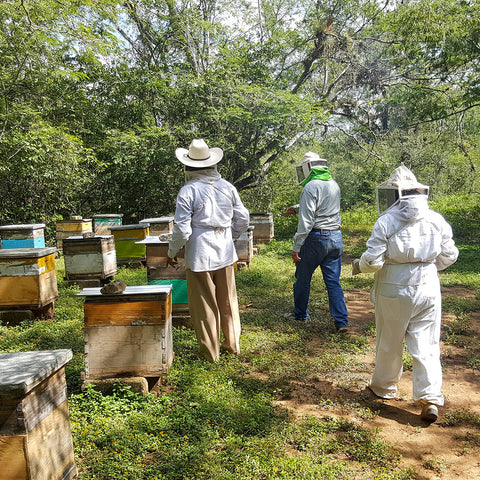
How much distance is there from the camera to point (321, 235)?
452 cm

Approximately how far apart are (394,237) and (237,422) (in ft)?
5.30

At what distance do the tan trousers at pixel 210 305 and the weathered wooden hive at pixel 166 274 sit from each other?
879 millimetres

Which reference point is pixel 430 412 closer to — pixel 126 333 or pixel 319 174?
pixel 126 333

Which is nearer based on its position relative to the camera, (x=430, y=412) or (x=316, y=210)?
(x=430, y=412)

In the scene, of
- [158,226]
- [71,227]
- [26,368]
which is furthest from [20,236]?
[26,368]

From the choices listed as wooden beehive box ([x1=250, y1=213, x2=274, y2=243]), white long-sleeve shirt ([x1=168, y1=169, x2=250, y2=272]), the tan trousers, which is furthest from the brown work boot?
wooden beehive box ([x1=250, y1=213, x2=274, y2=243])

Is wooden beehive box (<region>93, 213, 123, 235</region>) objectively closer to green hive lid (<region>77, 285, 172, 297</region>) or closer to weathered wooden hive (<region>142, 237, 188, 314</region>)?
weathered wooden hive (<region>142, 237, 188, 314</region>)

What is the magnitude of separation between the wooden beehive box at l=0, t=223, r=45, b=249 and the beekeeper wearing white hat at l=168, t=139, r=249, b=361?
463 cm

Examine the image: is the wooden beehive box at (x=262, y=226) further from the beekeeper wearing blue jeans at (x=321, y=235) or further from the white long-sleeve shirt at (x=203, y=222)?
the white long-sleeve shirt at (x=203, y=222)

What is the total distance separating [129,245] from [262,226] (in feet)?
13.5

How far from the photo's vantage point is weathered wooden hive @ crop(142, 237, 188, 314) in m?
4.65

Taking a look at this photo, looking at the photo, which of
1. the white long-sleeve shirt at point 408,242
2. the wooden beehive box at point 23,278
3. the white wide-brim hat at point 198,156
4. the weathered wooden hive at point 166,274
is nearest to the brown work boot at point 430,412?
the white long-sleeve shirt at point 408,242

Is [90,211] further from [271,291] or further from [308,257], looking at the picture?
[308,257]

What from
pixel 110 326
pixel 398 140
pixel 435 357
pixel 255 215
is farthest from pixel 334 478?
pixel 398 140
